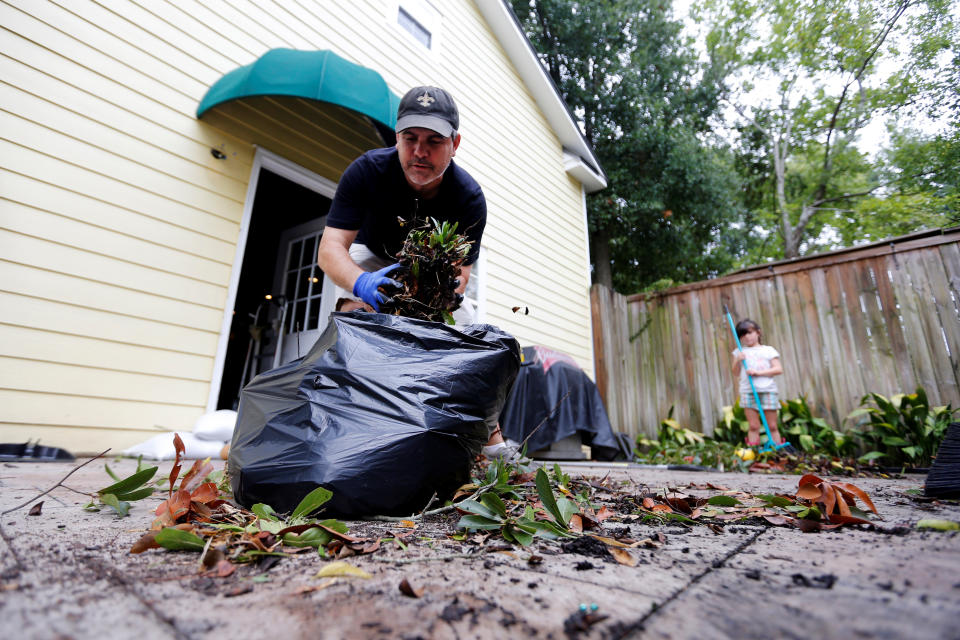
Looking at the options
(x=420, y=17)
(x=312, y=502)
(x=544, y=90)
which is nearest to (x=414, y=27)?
(x=420, y=17)

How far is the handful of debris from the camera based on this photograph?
159cm

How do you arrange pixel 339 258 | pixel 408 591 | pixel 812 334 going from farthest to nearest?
1. pixel 812 334
2. pixel 339 258
3. pixel 408 591

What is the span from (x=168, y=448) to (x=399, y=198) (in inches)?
79.2

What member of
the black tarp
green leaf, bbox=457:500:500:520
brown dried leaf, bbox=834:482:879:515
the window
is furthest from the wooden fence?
green leaf, bbox=457:500:500:520

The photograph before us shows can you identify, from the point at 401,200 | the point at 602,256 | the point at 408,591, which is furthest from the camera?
the point at 602,256

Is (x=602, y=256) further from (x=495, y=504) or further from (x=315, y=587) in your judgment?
(x=315, y=587)

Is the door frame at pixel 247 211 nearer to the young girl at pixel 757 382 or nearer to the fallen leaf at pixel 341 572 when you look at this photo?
the fallen leaf at pixel 341 572

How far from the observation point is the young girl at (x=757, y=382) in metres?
4.20

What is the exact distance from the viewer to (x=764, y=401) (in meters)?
4.25

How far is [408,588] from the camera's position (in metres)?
0.56

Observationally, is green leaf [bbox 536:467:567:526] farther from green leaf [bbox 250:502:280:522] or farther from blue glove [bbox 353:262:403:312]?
blue glove [bbox 353:262:403:312]

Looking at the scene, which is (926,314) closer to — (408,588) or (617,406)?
(617,406)

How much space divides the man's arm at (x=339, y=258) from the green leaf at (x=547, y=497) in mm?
1183

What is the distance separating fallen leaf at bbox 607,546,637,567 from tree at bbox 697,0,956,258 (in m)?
6.76
